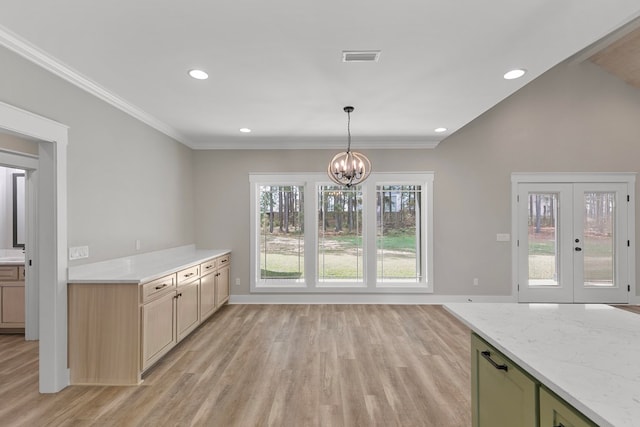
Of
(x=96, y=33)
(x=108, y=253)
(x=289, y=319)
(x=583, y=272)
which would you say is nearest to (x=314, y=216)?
(x=289, y=319)

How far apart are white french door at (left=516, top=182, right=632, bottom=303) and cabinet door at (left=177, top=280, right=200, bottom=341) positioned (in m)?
5.12

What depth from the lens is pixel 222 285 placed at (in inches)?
193

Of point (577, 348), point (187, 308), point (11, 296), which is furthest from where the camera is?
point (11, 296)

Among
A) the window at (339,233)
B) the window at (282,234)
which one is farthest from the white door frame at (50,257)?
the window at (282,234)

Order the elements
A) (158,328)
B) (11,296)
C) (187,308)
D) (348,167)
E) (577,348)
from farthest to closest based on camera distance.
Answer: (11,296) < (187,308) < (348,167) < (158,328) < (577,348)

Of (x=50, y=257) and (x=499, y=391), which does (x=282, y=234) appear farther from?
(x=499, y=391)

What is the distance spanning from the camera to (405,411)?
236 centimetres

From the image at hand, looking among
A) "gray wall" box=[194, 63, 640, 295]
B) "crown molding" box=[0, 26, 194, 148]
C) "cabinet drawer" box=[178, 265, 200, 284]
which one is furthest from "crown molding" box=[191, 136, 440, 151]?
"cabinet drawer" box=[178, 265, 200, 284]

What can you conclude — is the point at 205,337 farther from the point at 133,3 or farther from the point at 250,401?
the point at 133,3

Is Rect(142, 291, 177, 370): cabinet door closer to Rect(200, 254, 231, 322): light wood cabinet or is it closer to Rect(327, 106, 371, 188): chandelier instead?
Rect(200, 254, 231, 322): light wood cabinet

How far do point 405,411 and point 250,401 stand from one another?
1.22 meters

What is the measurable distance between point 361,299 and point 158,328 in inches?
127

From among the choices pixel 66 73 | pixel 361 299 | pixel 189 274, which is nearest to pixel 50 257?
pixel 189 274

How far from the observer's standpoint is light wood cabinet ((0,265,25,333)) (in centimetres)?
378
